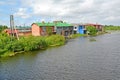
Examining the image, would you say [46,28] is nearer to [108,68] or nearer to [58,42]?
[58,42]

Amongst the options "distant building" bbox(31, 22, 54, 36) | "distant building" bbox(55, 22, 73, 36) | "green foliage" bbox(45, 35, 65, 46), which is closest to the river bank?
"green foliage" bbox(45, 35, 65, 46)

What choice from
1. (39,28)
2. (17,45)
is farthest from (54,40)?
(39,28)

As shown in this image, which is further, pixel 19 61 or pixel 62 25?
pixel 62 25

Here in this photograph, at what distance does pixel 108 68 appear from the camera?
98.3ft

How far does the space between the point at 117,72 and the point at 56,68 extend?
8.82 metres

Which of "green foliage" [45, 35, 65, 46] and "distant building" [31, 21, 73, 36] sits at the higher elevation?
"distant building" [31, 21, 73, 36]

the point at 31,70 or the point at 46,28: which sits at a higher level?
the point at 46,28

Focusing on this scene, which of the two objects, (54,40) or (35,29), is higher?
(35,29)

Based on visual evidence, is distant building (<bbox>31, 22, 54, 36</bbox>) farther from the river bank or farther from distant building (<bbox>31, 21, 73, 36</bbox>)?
the river bank

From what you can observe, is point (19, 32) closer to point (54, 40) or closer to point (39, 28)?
point (39, 28)

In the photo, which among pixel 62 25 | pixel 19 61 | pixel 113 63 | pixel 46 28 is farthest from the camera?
pixel 62 25

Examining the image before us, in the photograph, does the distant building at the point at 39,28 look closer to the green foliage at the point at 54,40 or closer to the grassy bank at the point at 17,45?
the green foliage at the point at 54,40

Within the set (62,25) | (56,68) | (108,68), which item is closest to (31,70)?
(56,68)

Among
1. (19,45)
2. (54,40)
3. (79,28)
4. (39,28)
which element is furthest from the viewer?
(79,28)
